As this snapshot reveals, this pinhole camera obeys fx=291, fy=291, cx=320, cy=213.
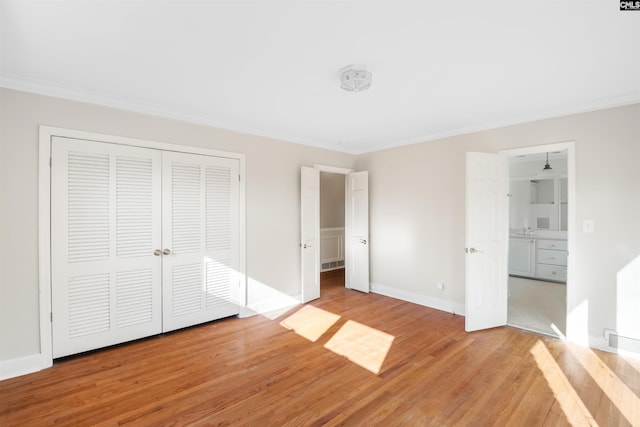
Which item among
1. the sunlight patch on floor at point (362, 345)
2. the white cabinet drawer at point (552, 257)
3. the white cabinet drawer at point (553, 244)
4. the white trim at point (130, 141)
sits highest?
the white trim at point (130, 141)

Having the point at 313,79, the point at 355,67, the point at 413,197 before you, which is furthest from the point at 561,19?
the point at 413,197

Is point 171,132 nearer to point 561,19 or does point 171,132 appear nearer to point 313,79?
A: point 313,79

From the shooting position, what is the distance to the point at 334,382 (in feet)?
7.99

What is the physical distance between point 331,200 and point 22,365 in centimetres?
583

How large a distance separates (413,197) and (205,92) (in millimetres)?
3239

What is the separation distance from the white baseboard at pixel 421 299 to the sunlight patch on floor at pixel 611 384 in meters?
1.27

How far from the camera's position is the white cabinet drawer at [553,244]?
5512 mm

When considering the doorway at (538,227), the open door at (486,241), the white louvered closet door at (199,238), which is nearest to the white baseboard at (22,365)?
the white louvered closet door at (199,238)

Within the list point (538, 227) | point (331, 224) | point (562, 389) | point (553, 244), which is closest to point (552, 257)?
point (553, 244)

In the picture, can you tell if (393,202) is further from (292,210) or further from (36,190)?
(36,190)

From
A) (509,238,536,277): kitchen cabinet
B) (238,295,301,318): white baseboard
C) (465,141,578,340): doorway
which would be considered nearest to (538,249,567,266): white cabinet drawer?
(509,238,536,277): kitchen cabinet

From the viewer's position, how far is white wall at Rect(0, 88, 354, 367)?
2.49 m

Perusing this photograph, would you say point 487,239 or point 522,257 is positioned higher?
point 487,239

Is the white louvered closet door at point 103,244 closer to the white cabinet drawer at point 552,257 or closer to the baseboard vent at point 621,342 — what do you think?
the baseboard vent at point 621,342
